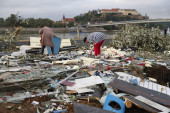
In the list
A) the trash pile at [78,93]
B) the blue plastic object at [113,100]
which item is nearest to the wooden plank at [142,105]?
the trash pile at [78,93]

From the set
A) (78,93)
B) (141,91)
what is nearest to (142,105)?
(141,91)

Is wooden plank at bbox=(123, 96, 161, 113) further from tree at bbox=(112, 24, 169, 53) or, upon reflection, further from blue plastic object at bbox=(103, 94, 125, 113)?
tree at bbox=(112, 24, 169, 53)

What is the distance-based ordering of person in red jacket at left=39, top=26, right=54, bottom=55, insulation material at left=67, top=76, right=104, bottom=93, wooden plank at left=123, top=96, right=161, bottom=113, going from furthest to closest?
person in red jacket at left=39, top=26, right=54, bottom=55 < insulation material at left=67, top=76, right=104, bottom=93 < wooden plank at left=123, top=96, right=161, bottom=113

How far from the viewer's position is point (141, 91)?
4.61 metres

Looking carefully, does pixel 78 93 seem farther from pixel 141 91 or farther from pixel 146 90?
pixel 146 90

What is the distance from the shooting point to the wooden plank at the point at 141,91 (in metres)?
4.31

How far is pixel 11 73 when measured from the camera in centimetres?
582

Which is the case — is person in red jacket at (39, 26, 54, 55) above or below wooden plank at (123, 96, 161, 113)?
above

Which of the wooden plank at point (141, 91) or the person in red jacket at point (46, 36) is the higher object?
the person in red jacket at point (46, 36)

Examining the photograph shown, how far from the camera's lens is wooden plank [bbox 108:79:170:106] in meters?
4.31

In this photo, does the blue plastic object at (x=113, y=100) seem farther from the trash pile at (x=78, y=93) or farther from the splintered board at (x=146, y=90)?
the splintered board at (x=146, y=90)

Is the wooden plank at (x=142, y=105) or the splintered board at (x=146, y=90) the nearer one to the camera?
the wooden plank at (x=142, y=105)

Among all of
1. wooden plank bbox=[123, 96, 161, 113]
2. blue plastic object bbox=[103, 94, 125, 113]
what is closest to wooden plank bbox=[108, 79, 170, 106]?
wooden plank bbox=[123, 96, 161, 113]

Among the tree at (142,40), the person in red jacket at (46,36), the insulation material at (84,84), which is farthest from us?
the tree at (142,40)
